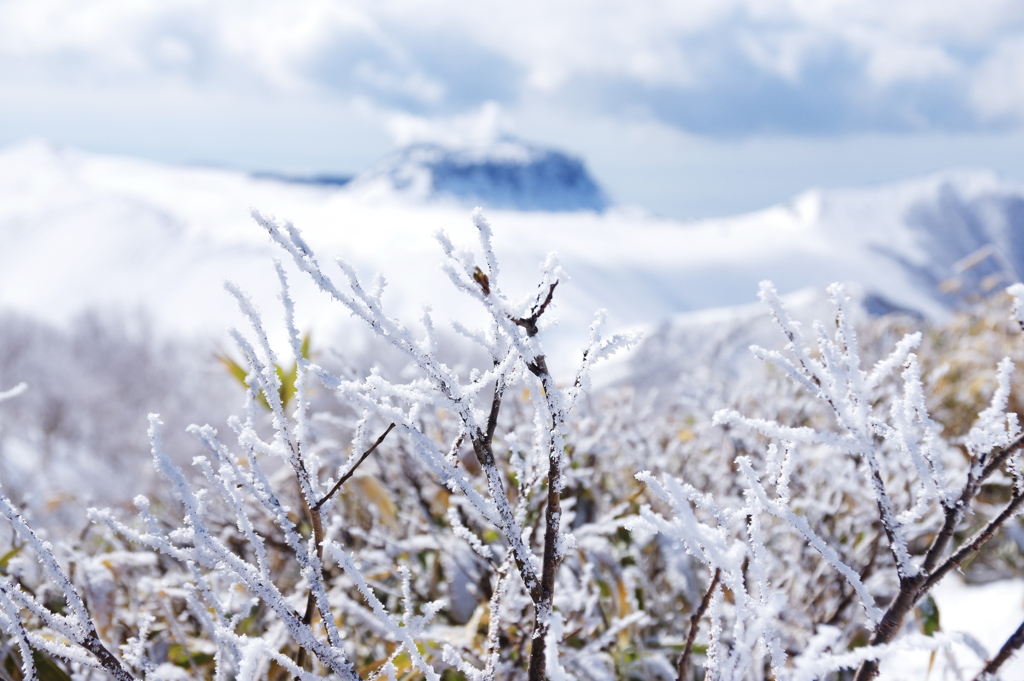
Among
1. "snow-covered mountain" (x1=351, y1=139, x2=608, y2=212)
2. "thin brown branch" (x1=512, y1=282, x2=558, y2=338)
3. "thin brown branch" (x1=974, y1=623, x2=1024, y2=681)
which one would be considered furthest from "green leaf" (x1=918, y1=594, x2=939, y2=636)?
"snow-covered mountain" (x1=351, y1=139, x2=608, y2=212)

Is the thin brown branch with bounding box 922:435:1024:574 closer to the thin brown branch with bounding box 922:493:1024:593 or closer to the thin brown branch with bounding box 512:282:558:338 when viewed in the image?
the thin brown branch with bounding box 922:493:1024:593

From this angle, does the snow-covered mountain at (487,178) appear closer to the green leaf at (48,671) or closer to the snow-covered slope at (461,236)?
the snow-covered slope at (461,236)

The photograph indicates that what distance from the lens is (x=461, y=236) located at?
112ft

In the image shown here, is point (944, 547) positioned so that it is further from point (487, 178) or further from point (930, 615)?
point (487, 178)

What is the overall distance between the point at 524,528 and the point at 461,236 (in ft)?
110

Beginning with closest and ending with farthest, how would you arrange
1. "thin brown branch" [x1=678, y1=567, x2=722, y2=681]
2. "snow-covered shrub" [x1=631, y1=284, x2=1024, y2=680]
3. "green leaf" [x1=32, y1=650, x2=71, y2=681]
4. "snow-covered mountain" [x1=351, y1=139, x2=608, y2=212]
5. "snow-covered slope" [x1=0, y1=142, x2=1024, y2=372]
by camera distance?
"snow-covered shrub" [x1=631, y1=284, x2=1024, y2=680]
"thin brown branch" [x1=678, y1=567, x2=722, y2=681]
"green leaf" [x1=32, y1=650, x2=71, y2=681]
"snow-covered slope" [x1=0, y1=142, x2=1024, y2=372]
"snow-covered mountain" [x1=351, y1=139, x2=608, y2=212]

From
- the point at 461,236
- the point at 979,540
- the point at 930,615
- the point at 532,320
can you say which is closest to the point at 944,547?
the point at 979,540

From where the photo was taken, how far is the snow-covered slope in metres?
39.1

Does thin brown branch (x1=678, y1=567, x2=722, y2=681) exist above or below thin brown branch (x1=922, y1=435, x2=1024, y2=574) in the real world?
below

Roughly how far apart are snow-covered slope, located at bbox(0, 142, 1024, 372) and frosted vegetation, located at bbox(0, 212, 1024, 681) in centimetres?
2538

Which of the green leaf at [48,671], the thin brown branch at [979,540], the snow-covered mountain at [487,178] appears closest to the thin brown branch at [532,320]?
the thin brown branch at [979,540]

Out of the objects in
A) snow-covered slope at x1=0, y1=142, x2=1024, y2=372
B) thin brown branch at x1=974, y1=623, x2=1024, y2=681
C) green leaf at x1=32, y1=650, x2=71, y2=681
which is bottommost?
green leaf at x1=32, y1=650, x2=71, y2=681

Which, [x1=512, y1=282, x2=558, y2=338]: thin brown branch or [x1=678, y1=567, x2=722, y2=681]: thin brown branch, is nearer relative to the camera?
[x1=512, y1=282, x2=558, y2=338]: thin brown branch

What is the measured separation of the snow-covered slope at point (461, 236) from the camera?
39.1 meters
